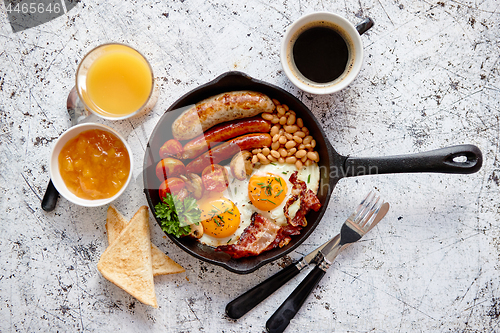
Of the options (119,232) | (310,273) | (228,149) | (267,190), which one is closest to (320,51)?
(228,149)

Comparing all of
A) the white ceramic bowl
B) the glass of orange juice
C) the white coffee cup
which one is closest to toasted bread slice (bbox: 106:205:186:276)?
the white ceramic bowl

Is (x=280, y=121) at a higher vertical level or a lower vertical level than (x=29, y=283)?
higher

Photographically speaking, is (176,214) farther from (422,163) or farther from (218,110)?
(422,163)

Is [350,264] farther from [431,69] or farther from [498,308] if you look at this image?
[431,69]

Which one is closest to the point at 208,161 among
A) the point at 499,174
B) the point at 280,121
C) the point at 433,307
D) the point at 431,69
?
the point at 280,121

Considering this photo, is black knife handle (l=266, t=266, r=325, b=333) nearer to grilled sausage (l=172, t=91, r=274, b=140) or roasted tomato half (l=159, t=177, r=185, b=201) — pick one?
roasted tomato half (l=159, t=177, r=185, b=201)

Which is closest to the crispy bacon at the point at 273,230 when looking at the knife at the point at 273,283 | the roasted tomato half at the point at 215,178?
the knife at the point at 273,283
